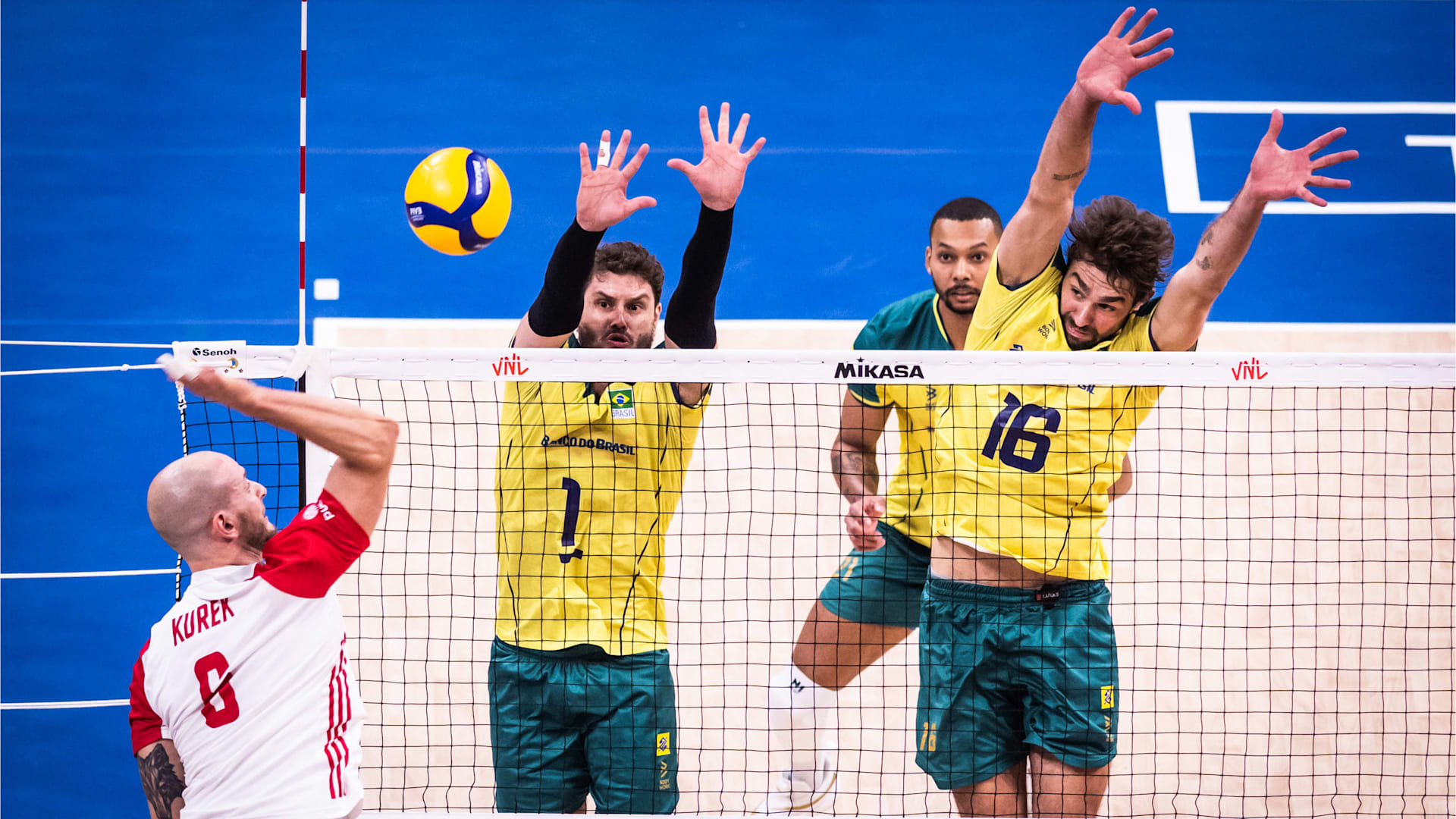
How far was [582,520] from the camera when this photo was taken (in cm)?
393

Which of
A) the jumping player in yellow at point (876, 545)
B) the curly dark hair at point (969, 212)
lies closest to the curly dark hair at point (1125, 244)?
the jumping player in yellow at point (876, 545)

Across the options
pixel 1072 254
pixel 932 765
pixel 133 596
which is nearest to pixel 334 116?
pixel 133 596

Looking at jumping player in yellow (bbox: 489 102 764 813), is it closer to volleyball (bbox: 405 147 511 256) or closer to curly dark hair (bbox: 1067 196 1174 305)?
volleyball (bbox: 405 147 511 256)

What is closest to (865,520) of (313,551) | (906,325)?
(906,325)

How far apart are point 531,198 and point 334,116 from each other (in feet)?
4.32

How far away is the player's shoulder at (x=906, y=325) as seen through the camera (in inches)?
199

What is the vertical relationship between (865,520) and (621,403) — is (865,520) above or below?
below

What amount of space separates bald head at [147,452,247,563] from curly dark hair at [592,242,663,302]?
1732mm

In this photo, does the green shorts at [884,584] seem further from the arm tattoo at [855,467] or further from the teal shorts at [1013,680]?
the teal shorts at [1013,680]

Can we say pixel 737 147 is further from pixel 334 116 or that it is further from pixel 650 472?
pixel 334 116

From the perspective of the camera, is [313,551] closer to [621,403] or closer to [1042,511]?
[621,403]

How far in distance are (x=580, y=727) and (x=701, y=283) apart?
5.33 feet

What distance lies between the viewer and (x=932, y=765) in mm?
4148

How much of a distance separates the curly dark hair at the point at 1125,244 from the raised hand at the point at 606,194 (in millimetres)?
1544
